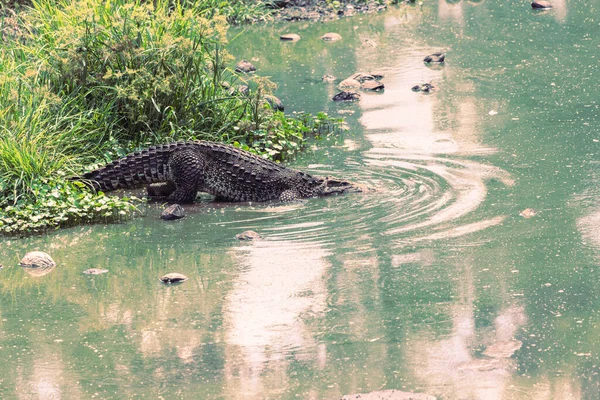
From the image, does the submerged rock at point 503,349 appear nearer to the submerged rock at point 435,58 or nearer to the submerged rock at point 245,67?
the submerged rock at point 435,58

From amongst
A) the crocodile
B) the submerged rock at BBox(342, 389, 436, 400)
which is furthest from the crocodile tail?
the submerged rock at BBox(342, 389, 436, 400)

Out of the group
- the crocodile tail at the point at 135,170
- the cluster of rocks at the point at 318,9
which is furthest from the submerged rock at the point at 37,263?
the cluster of rocks at the point at 318,9

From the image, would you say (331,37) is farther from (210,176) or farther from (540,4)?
(210,176)

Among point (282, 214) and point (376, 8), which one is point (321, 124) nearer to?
point (282, 214)

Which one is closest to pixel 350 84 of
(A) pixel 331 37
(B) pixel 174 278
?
(A) pixel 331 37

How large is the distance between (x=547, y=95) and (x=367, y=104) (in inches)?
86.6

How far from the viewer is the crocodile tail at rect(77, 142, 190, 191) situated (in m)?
9.62

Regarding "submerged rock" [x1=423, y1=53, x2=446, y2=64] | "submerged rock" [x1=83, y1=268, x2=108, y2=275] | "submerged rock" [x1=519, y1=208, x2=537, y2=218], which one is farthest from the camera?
"submerged rock" [x1=423, y1=53, x2=446, y2=64]

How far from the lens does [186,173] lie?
9430mm

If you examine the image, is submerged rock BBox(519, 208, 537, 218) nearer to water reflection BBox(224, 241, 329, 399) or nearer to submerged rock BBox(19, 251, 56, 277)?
water reflection BBox(224, 241, 329, 399)

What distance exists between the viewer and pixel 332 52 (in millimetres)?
15578

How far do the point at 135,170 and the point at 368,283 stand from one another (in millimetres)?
3463

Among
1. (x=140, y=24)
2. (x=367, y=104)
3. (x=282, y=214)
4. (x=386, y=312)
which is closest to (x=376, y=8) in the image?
(x=367, y=104)

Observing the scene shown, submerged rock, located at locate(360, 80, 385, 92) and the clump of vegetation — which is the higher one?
the clump of vegetation
